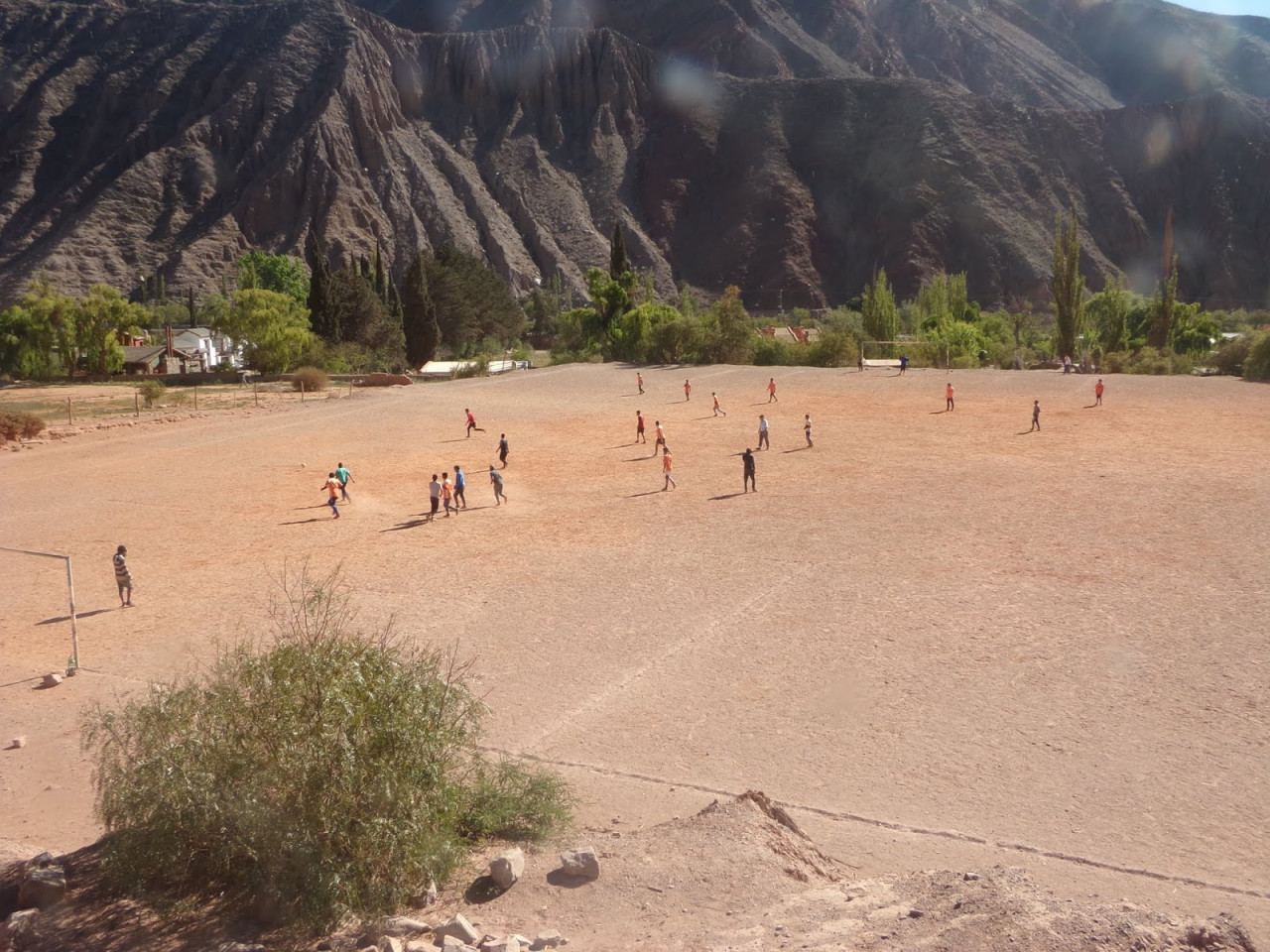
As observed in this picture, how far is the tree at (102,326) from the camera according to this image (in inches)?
2448

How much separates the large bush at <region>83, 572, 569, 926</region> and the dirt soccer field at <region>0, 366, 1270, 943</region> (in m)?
2.33

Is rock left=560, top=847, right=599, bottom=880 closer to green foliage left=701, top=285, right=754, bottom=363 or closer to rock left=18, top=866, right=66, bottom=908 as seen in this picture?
rock left=18, top=866, right=66, bottom=908

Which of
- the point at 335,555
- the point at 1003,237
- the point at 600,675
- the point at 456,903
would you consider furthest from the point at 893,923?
the point at 1003,237

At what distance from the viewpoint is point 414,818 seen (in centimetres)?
795

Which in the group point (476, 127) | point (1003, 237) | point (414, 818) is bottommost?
point (414, 818)

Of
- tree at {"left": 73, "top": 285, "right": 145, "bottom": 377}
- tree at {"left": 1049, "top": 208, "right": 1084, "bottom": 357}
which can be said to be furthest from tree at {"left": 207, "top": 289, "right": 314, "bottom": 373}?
tree at {"left": 1049, "top": 208, "right": 1084, "bottom": 357}

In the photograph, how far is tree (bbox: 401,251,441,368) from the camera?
7188 cm

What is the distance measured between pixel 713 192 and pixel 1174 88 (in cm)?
8645

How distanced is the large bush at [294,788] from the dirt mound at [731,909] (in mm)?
318

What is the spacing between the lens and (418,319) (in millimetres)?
72250

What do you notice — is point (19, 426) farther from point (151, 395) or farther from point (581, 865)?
point (581, 865)

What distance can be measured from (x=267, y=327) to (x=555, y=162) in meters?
83.5

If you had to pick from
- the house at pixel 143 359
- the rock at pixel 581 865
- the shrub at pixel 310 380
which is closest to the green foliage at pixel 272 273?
the house at pixel 143 359

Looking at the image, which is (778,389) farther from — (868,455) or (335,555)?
(335,555)
